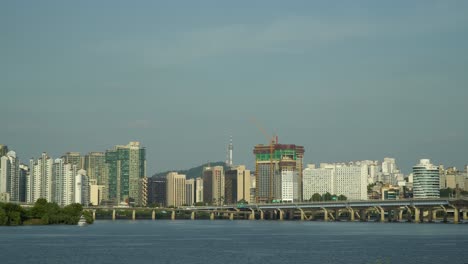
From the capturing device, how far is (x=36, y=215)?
190125mm

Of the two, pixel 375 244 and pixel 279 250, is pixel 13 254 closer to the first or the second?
pixel 279 250

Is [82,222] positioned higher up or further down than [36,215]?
further down

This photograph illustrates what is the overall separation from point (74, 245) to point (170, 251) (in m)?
16.7

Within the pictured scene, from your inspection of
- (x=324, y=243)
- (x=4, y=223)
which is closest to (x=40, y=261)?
(x=324, y=243)

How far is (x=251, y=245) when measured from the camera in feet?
357

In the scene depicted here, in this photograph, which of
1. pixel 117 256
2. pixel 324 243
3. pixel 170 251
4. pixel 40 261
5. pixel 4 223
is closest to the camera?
pixel 40 261

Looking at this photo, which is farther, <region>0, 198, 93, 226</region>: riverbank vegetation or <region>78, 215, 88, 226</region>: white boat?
<region>78, 215, 88, 226</region>: white boat

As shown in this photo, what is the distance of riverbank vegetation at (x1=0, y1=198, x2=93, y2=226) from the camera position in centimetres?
17512

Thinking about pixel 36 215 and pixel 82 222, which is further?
pixel 82 222

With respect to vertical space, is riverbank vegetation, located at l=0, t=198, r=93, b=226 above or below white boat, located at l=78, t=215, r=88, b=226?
above

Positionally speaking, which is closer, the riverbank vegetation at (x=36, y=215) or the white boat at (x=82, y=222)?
the riverbank vegetation at (x=36, y=215)

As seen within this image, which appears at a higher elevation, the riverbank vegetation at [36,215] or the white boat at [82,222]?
the riverbank vegetation at [36,215]

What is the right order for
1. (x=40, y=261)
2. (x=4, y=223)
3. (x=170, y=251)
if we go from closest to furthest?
(x=40, y=261) → (x=170, y=251) → (x=4, y=223)

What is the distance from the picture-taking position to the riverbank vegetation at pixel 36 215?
175 metres
